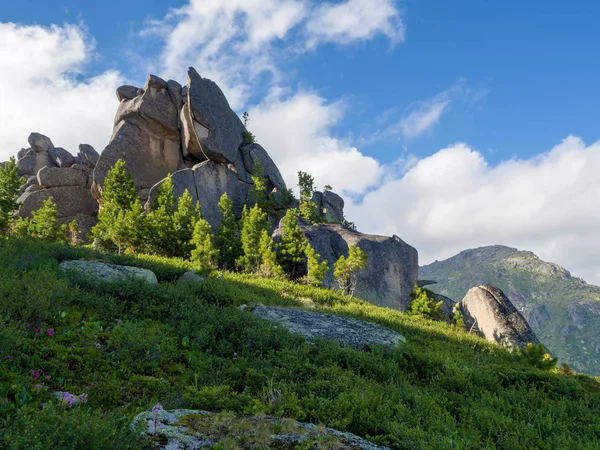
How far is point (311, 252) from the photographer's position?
3428 cm

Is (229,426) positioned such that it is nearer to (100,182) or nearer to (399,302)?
(399,302)

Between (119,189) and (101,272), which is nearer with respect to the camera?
(101,272)

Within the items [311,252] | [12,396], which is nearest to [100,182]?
[311,252]

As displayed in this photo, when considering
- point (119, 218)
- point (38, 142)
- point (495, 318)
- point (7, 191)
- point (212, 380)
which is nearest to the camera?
point (212, 380)

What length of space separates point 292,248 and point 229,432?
33.8 meters

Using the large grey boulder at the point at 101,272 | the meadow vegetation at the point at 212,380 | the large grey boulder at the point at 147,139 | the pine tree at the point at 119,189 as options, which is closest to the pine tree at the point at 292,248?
the pine tree at the point at 119,189

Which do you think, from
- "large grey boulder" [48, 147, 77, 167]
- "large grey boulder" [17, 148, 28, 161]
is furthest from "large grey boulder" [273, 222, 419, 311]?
"large grey boulder" [17, 148, 28, 161]

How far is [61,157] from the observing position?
65562 mm

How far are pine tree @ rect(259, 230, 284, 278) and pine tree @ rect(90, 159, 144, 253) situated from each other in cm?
1193

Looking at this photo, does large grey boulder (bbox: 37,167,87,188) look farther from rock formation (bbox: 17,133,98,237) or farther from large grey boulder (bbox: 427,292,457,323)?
large grey boulder (bbox: 427,292,457,323)

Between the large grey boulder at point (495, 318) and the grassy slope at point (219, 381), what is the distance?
71.3 feet

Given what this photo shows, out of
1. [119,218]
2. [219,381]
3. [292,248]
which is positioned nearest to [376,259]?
[292,248]

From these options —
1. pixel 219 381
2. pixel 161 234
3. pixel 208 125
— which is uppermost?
pixel 208 125

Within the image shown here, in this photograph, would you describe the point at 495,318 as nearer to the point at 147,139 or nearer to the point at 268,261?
the point at 268,261
